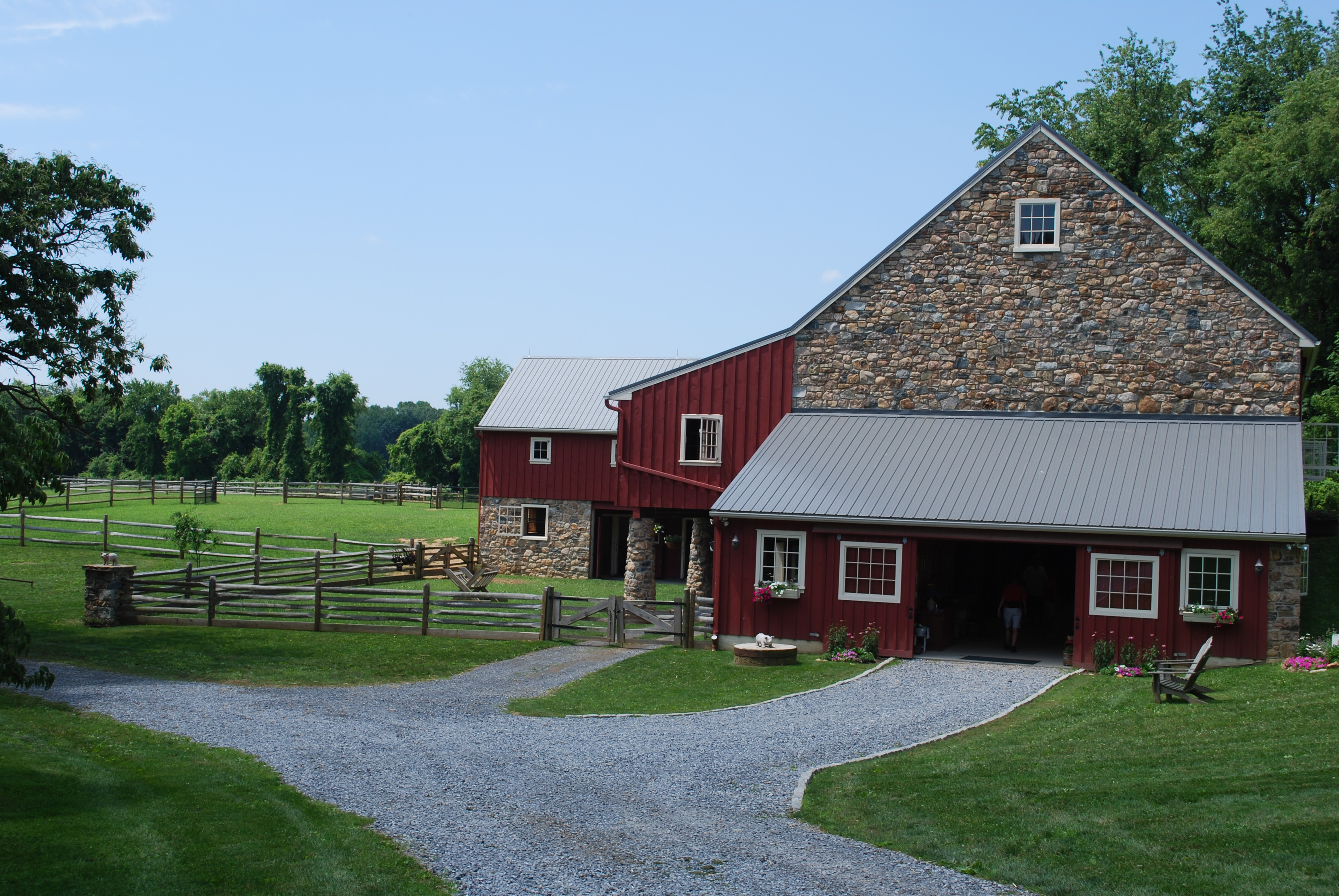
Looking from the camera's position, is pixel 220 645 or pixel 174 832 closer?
pixel 174 832

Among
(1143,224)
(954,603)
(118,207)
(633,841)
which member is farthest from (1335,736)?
(118,207)

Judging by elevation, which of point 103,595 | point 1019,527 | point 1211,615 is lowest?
point 103,595

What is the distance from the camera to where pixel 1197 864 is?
8047 mm

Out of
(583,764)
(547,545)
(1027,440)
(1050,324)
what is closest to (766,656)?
(1027,440)

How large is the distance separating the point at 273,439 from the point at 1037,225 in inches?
2561

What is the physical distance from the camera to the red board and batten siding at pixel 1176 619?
58.6 ft

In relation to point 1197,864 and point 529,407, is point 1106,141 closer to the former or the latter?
point 529,407

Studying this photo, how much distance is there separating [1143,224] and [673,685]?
12.7 m

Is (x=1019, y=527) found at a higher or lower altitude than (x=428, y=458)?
lower

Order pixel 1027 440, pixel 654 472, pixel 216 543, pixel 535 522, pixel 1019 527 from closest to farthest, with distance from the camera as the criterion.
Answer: pixel 1019 527 → pixel 1027 440 → pixel 654 472 → pixel 216 543 → pixel 535 522

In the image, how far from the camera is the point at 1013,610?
20516mm

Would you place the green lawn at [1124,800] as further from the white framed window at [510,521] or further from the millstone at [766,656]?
the white framed window at [510,521]

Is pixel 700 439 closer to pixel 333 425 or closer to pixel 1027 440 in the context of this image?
pixel 1027 440

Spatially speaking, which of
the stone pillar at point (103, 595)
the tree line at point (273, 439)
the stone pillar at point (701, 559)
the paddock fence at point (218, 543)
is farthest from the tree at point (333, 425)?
the stone pillar at point (103, 595)
